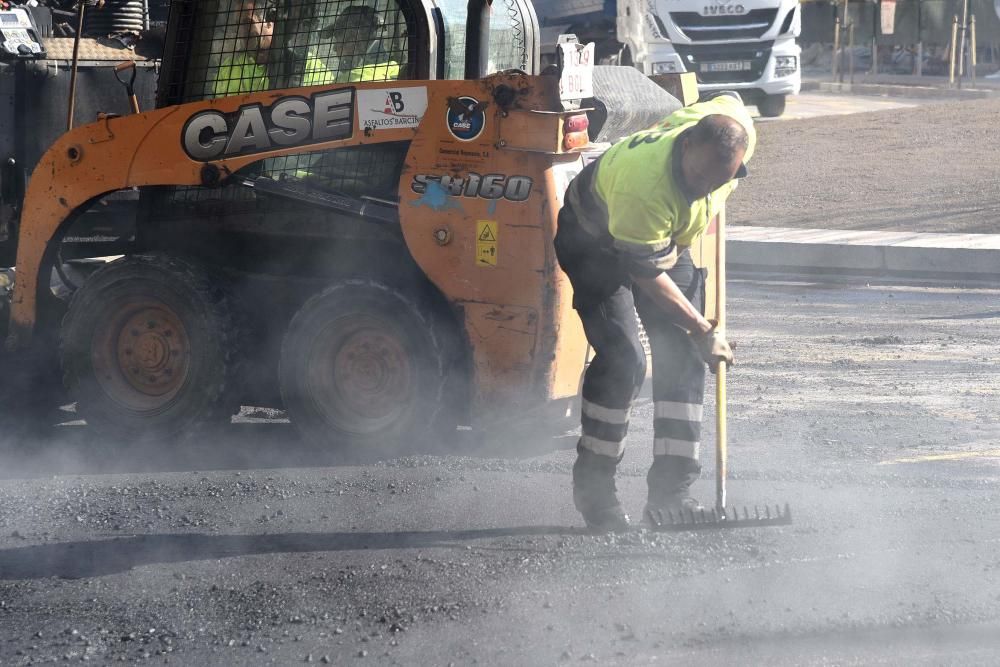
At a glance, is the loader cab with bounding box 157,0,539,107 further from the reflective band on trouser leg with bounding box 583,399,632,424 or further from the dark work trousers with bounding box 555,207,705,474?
the reflective band on trouser leg with bounding box 583,399,632,424

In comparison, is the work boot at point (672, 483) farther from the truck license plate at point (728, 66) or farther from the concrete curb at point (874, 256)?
the truck license plate at point (728, 66)

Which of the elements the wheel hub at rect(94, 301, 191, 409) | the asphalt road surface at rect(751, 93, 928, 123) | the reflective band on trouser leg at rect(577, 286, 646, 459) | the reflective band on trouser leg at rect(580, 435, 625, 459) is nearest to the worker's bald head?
the reflective band on trouser leg at rect(577, 286, 646, 459)

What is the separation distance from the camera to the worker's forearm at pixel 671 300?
15.3ft

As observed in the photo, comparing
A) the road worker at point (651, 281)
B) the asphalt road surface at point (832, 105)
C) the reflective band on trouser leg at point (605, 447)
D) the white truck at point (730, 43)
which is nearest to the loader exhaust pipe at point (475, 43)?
the road worker at point (651, 281)

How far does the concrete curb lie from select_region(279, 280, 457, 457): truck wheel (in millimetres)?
5616

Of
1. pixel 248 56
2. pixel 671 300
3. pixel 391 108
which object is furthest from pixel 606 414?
pixel 248 56

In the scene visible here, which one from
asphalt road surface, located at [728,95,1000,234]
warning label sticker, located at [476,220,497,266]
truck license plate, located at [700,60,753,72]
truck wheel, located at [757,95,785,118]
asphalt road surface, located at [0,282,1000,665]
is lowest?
asphalt road surface, located at [0,282,1000,665]

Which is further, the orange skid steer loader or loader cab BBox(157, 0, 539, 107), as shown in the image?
loader cab BBox(157, 0, 539, 107)

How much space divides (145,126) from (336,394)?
4.67ft

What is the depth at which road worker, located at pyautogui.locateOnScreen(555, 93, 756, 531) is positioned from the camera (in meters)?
4.56

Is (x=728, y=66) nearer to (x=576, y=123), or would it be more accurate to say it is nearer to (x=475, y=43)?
(x=475, y=43)

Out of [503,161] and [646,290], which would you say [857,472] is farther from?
[503,161]

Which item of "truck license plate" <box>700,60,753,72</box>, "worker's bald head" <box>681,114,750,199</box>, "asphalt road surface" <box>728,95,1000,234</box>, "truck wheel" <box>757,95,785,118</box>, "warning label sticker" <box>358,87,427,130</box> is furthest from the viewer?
"truck wheel" <box>757,95,785,118</box>

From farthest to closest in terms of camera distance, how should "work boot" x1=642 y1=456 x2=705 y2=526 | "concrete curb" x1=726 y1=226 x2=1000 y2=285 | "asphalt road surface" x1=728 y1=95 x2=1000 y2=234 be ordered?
"asphalt road surface" x1=728 y1=95 x2=1000 y2=234 < "concrete curb" x1=726 y1=226 x2=1000 y2=285 < "work boot" x1=642 y1=456 x2=705 y2=526
